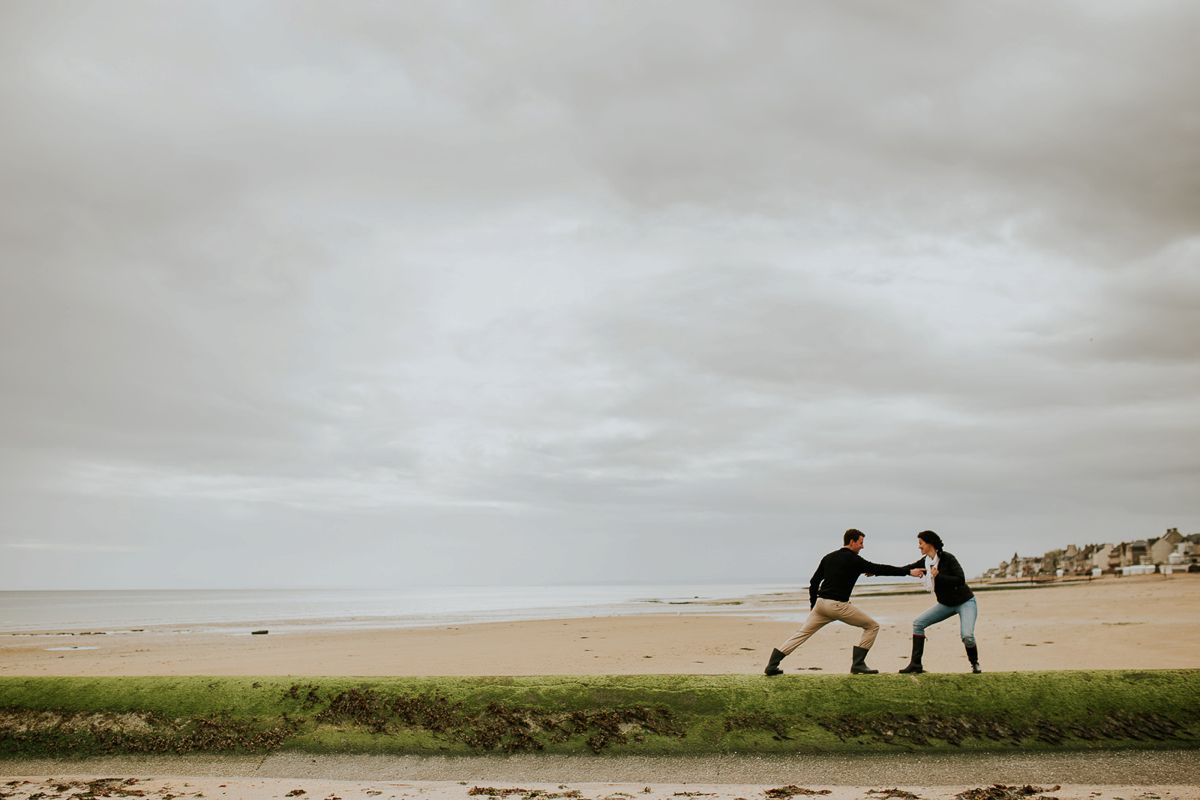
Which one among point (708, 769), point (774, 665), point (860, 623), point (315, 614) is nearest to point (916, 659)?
point (860, 623)

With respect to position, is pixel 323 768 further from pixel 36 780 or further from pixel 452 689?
pixel 36 780

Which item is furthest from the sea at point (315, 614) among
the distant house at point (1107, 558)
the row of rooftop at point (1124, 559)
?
the distant house at point (1107, 558)

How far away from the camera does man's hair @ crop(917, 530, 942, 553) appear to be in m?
13.6

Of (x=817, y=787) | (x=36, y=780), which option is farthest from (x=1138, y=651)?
(x=36, y=780)

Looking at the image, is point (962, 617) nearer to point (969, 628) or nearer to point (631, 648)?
point (969, 628)

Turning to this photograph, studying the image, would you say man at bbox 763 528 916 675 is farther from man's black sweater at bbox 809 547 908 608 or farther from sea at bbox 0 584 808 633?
sea at bbox 0 584 808 633

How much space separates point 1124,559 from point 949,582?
585 feet

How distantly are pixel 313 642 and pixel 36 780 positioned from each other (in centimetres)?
2581

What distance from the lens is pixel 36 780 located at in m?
11.5

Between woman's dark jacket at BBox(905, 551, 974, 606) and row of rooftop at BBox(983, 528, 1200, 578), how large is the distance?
12316 cm

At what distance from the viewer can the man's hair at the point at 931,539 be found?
13.6 m

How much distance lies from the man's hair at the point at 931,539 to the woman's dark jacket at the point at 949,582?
24 cm

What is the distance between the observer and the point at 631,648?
2870 centimetres

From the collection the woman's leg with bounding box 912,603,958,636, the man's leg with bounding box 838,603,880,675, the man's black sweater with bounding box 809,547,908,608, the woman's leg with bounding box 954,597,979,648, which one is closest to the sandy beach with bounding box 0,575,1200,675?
the woman's leg with bounding box 912,603,958,636
